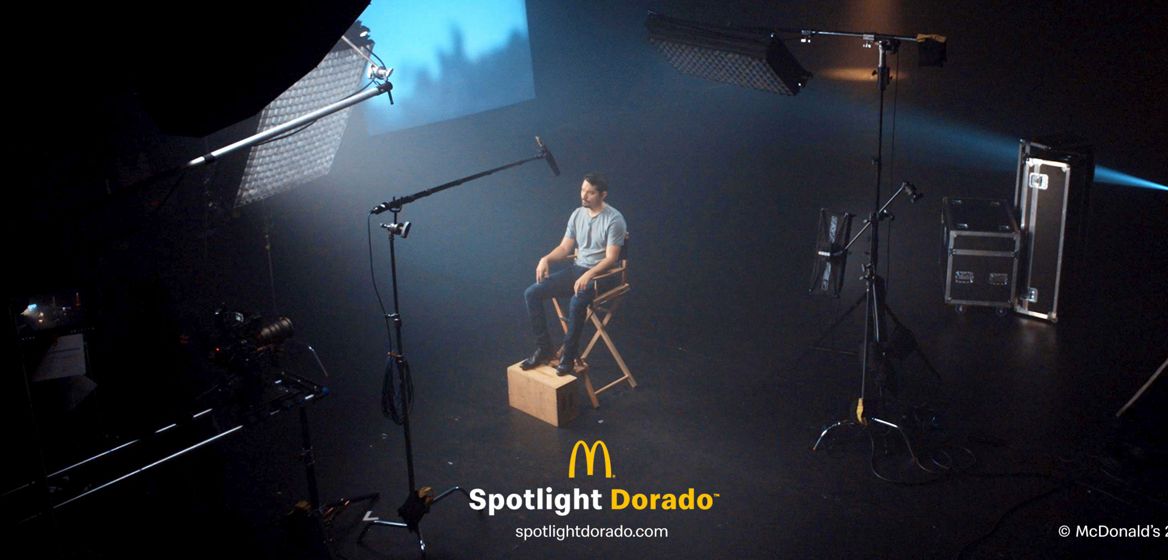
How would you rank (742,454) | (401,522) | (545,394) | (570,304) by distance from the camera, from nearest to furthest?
(401,522), (742,454), (545,394), (570,304)

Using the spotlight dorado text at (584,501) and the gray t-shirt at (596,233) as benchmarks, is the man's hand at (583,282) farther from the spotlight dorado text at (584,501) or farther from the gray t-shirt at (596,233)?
the spotlight dorado text at (584,501)

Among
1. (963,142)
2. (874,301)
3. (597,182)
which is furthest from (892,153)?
(597,182)

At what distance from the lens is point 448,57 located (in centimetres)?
557

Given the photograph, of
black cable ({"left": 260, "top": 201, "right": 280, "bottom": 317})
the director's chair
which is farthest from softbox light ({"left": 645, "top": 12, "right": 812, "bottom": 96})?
black cable ({"left": 260, "top": 201, "right": 280, "bottom": 317})

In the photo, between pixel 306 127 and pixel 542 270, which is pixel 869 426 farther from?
pixel 306 127

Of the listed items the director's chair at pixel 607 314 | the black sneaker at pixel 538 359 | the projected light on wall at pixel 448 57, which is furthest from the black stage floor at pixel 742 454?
the projected light on wall at pixel 448 57

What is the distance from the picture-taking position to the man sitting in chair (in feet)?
15.9

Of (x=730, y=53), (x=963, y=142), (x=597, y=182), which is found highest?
(x=730, y=53)

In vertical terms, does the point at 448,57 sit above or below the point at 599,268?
above

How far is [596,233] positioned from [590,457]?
1.43m

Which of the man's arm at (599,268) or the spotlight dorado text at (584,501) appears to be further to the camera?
the man's arm at (599,268)

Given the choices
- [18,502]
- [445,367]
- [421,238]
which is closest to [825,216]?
[445,367]

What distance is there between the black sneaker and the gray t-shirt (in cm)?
60

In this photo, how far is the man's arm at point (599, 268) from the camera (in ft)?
15.9
